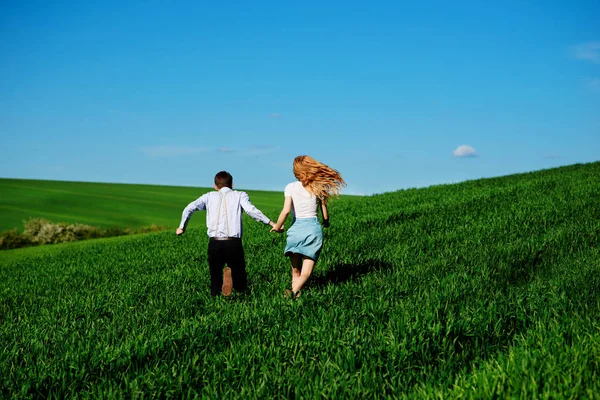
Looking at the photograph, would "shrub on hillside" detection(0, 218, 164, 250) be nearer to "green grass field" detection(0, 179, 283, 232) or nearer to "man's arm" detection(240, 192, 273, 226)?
"green grass field" detection(0, 179, 283, 232)

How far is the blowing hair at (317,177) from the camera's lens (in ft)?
24.0

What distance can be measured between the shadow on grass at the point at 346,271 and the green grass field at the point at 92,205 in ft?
92.1

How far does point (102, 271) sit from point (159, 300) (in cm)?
641

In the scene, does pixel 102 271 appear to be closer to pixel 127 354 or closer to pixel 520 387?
pixel 127 354

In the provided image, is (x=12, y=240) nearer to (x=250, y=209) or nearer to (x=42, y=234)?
(x=42, y=234)

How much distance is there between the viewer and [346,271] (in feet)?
31.9

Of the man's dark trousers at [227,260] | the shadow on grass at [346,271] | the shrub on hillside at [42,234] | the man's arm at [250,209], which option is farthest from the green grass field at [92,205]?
the man's arm at [250,209]

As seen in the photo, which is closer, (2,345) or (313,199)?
(2,345)

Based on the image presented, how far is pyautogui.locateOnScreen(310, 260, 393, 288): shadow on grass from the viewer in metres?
9.02

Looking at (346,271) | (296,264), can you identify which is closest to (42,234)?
(346,271)

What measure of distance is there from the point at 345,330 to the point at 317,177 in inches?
95.3

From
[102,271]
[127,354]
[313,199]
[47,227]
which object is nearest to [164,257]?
[102,271]

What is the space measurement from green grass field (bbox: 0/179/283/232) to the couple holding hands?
99.2ft

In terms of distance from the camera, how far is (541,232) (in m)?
12.9
